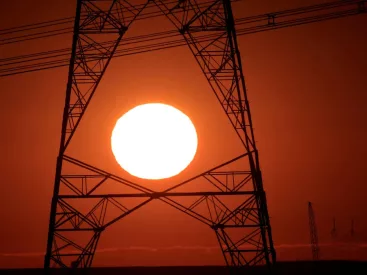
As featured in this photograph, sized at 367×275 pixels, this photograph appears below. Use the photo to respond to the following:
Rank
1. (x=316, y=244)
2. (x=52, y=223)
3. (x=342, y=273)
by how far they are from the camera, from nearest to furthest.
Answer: (x=52, y=223) < (x=342, y=273) < (x=316, y=244)

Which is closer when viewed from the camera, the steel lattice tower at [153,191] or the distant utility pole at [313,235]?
the steel lattice tower at [153,191]

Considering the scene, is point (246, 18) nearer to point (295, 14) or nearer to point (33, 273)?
point (295, 14)

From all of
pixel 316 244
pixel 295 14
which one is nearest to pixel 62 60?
pixel 295 14

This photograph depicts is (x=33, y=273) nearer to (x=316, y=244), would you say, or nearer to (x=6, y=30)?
(x=6, y=30)

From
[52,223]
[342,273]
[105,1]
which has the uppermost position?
[105,1]

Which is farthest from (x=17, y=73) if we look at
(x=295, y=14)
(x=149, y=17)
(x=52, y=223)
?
(x=295, y=14)

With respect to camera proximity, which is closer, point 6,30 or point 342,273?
point 342,273

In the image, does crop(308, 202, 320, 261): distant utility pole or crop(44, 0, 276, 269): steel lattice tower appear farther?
crop(308, 202, 320, 261): distant utility pole

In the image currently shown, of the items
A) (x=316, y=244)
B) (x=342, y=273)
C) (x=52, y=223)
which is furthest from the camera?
(x=316, y=244)

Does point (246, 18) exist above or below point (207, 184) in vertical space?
above
